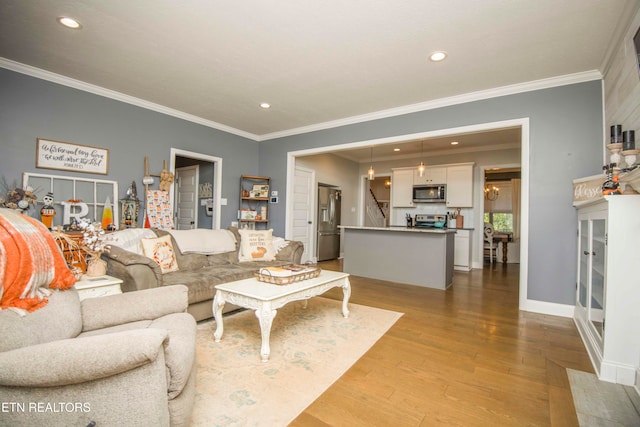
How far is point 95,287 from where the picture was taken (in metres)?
2.16

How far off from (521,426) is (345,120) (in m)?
4.38

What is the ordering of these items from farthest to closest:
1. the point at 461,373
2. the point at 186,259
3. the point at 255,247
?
the point at 255,247, the point at 186,259, the point at 461,373

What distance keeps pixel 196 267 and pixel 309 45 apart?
271 cm

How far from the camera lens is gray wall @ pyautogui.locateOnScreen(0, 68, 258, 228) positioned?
3.23 meters

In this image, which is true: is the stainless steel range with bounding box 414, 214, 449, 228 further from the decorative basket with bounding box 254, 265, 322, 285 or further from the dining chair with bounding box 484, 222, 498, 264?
the decorative basket with bounding box 254, 265, 322, 285

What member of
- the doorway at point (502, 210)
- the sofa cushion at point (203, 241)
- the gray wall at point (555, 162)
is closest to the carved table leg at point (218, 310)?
the sofa cushion at point (203, 241)

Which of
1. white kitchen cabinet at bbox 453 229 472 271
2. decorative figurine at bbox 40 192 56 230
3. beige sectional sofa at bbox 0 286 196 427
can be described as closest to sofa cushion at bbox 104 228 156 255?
decorative figurine at bbox 40 192 56 230

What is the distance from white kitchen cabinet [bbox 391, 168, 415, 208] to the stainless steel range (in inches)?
15.8

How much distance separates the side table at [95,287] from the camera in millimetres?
2117

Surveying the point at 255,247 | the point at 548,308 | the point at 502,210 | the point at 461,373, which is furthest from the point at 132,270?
the point at 502,210

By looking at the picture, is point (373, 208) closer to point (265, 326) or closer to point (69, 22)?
point (265, 326)

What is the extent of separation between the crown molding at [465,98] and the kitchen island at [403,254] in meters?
1.85

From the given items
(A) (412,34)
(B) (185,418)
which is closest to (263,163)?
(A) (412,34)

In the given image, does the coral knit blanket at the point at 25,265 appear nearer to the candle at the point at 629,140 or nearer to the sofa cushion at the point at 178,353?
the sofa cushion at the point at 178,353
